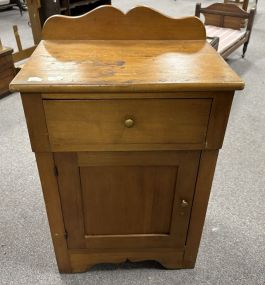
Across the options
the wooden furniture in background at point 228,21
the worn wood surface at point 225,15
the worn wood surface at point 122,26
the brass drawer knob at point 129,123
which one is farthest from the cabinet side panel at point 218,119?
the worn wood surface at point 225,15

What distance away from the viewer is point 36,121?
2.39 ft

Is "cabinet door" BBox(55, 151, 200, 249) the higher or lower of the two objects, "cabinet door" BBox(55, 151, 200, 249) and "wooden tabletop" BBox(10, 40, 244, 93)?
the lower

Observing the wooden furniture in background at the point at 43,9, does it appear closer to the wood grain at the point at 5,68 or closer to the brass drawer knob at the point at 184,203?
the wood grain at the point at 5,68

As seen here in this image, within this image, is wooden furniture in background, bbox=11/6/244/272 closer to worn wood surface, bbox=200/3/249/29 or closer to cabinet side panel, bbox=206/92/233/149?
cabinet side panel, bbox=206/92/233/149

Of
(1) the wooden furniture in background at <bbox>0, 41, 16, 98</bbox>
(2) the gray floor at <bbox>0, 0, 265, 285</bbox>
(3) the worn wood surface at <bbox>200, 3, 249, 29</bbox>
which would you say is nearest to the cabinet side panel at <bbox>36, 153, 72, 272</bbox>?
(2) the gray floor at <bbox>0, 0, 265, 285</bbox>

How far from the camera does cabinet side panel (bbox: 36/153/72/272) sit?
821 millimetres

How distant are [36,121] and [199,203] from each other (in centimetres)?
56

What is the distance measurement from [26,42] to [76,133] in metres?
3.32

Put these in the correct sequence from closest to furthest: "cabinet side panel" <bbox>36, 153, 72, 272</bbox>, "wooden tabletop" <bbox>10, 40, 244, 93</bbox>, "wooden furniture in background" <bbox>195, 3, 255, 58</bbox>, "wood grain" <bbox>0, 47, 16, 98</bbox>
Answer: "wooden tabletop" <bbox>10, 40, 244, 93</bbox>, "cabinet side panel" <bbox>36, 153, 72, 272</bbox>, "wood grain" <bbox>0, 47, 16, 98</bbox>, "wooden furniture in background" <bbox>195, 3, 255, 58</bbox>

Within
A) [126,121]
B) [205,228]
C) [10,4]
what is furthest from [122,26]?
[10,4]

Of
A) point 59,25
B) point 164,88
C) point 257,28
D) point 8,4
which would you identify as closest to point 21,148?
point 59,25

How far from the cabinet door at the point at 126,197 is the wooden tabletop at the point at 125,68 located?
21 cm

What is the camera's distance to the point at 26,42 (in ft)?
11.8

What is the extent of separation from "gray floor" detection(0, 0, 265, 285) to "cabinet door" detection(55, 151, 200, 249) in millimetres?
173
